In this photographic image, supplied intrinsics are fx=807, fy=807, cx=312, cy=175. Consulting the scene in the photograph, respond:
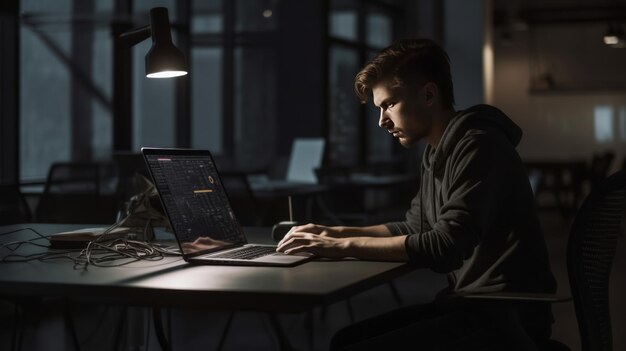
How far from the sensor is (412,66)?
6.59ft

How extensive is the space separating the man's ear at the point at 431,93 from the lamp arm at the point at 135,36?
90 centimetres

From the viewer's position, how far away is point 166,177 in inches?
80.7

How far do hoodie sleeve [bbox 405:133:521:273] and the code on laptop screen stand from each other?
0.55m

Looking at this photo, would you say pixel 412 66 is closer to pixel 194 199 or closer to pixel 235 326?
pixel 194 199

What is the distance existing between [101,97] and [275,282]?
20.2 ft

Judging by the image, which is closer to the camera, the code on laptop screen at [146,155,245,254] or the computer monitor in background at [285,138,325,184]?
the code on laptop screen at [146,155,245,254]

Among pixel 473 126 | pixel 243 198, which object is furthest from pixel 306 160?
pixel 473 126

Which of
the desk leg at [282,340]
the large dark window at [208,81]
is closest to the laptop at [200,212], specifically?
the desk leg at [282,340]

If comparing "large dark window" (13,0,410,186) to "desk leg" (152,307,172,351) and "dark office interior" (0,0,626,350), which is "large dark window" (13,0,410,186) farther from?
"desk leg" (152,307,172,351)

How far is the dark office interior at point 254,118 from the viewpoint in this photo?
4164 millimetres

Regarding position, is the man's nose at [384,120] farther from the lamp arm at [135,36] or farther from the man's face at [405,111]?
the lamp arm at [135,36]

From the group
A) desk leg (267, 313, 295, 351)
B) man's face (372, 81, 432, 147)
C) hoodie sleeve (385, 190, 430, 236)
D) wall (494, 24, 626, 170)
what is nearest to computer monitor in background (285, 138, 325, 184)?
desk leg (267, 313, 295, 351)

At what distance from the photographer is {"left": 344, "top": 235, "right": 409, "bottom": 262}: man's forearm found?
6.09ft

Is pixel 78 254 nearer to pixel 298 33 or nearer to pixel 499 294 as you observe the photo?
pixel 499 294
